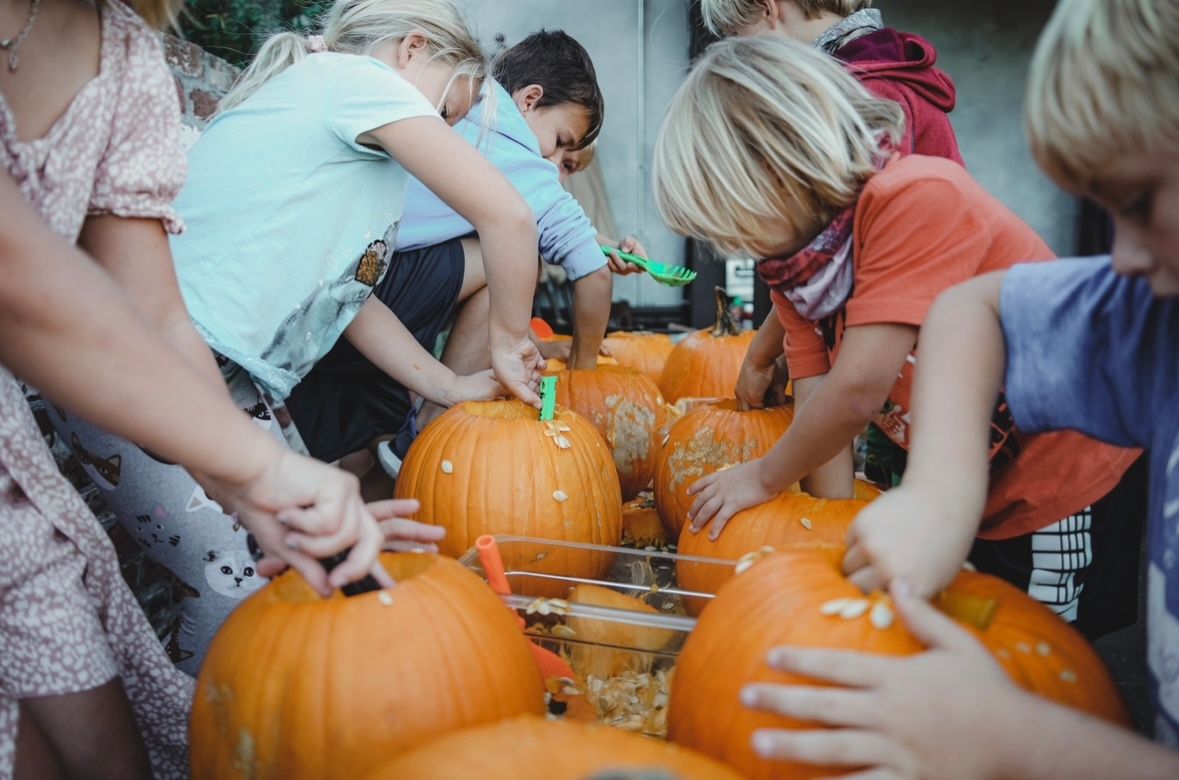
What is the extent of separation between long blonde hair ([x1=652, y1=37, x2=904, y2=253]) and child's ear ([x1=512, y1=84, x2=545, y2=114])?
141 centimetres

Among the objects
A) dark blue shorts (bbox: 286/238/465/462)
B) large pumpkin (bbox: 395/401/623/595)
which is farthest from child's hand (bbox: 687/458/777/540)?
dark blue shorts (bbox: 286/238/465/462)

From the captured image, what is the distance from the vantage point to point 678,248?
18.4ft

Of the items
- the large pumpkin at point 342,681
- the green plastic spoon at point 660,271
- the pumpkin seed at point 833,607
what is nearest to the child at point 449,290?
the green plastic spoon at point 660,271

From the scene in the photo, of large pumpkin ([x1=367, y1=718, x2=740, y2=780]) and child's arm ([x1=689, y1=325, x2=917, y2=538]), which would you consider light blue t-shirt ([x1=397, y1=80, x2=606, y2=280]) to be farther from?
large pumpkin ([x1=367, y1=718, x2=740, y2=780])

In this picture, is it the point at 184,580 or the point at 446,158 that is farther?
the point at 446,158

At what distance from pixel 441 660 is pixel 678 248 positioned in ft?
16.0

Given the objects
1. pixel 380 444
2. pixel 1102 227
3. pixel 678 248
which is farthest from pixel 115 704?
pixel 1102 227

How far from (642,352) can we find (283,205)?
6.60 feet

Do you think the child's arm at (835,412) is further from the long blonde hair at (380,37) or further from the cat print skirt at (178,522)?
the long blonde hair at (380,37)

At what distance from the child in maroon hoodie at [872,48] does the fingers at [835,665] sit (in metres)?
1.45

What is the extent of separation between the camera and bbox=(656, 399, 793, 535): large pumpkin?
2.08 m

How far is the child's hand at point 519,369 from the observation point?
1.96 meters

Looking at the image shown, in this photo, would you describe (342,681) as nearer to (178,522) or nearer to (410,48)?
(178,522)

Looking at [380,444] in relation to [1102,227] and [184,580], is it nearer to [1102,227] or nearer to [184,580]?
[184,580]
